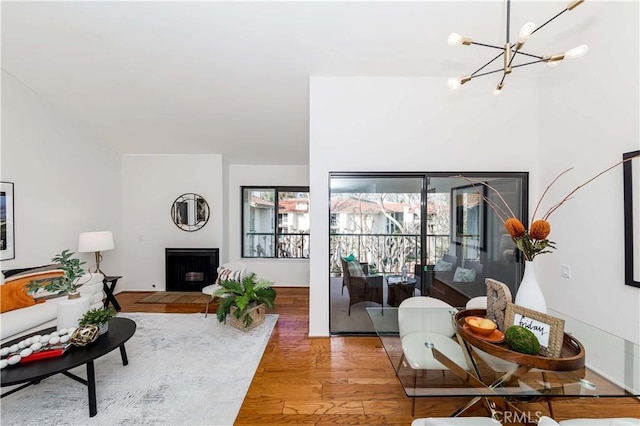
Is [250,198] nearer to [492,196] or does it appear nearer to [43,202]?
[43,202]

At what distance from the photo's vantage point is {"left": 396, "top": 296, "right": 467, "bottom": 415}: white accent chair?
1.69 meters

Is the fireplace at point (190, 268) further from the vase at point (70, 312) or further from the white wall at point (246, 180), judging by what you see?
the vase at point (70, 312)

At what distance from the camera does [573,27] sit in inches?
98.8

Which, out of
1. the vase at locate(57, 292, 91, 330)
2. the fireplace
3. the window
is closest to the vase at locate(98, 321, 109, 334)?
the vase at locate(57, 292, 91, 330)

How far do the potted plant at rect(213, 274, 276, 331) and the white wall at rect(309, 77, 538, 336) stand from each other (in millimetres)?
853

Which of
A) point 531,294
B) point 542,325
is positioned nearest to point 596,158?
point 531,294

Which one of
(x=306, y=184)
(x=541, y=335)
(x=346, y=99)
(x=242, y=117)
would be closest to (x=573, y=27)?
(x=346, y=99)

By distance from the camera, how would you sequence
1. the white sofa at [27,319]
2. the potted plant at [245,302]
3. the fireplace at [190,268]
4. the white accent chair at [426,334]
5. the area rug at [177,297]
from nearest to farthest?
the white accent chair at [426,334] → the white sofa at [27,319] → the potted plant at [245,302] → the area rug at [177,297] → the fireplace at [190,268]

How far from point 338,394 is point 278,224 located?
394 centimetres

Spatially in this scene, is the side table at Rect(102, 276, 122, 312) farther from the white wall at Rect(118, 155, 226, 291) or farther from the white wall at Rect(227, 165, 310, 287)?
the white wall at Rect(227, 165, 310, 287)

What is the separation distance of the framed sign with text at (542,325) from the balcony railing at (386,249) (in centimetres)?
171

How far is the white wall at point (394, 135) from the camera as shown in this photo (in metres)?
3.16

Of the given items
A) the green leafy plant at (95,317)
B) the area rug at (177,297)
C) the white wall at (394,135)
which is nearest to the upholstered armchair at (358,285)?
the white wall at (394,135)

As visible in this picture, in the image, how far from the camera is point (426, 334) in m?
2.03
